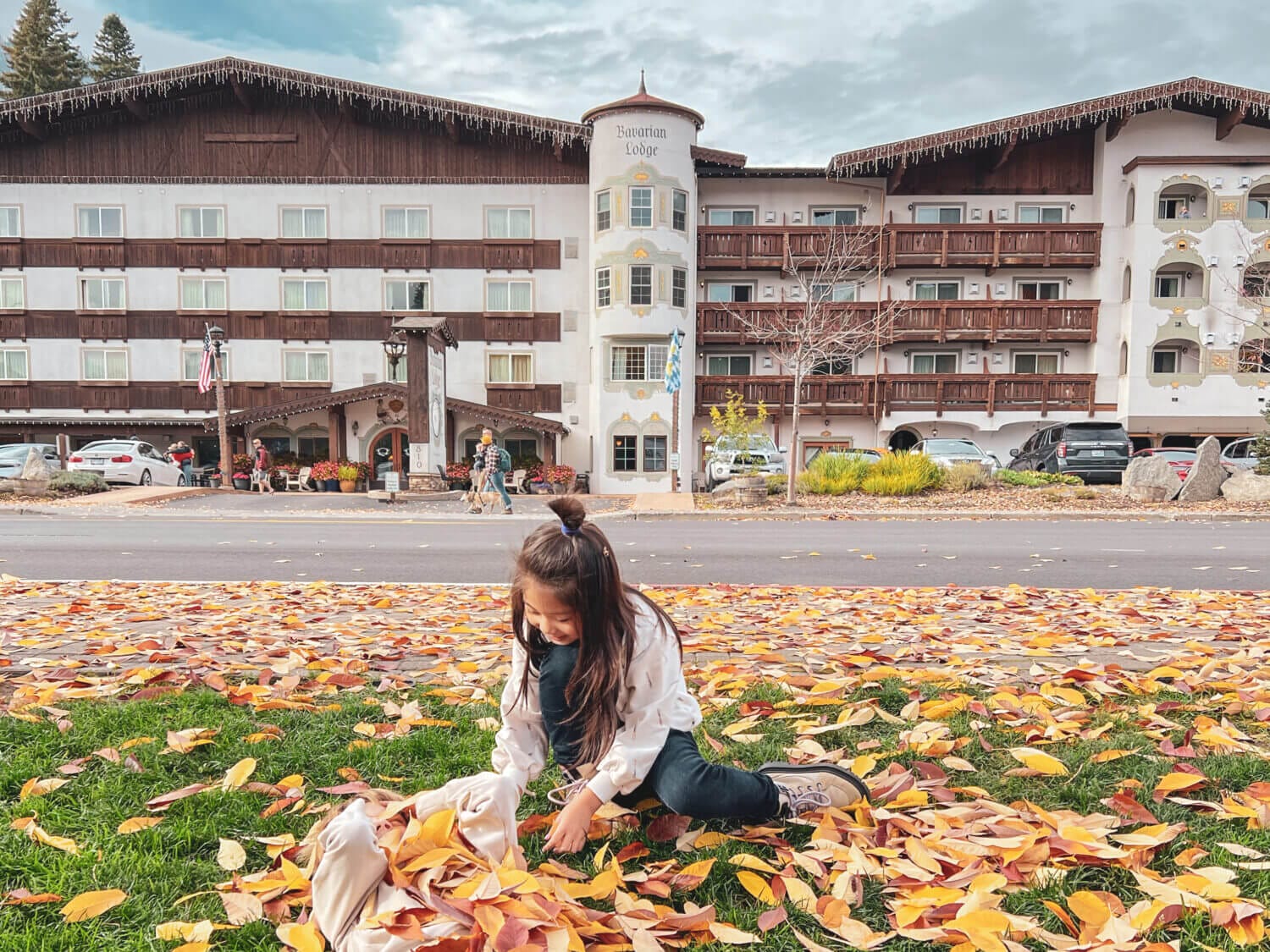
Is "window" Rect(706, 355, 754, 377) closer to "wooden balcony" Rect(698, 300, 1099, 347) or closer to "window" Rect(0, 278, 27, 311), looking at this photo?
"wooden balcony" Rect(698, 300, 1099, 347)

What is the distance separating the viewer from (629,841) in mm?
2582

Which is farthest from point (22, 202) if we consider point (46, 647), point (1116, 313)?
point (1116, 313)

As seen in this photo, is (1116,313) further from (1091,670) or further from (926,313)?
(1091,670)

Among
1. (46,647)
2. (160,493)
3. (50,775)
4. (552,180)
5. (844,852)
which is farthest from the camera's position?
(552,180)

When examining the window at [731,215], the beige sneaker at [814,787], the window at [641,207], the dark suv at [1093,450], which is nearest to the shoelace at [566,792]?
the beige sneaker at [814,787]

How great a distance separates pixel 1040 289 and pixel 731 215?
1276 cm

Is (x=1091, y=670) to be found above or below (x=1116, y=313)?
below

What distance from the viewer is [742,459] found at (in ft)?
70.0

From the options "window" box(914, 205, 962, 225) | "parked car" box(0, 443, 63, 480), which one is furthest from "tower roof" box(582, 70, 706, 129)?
"parked car" box(0, 443, 63, 480)

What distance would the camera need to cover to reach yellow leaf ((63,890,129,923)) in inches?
84.0

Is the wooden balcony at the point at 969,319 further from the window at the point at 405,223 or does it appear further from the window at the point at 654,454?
the window at the point at 405,223

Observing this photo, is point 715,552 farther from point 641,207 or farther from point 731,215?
point 731,215

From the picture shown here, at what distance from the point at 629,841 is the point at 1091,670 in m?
2.95

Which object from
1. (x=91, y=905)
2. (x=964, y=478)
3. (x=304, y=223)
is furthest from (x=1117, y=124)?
(x=91, y=905)
